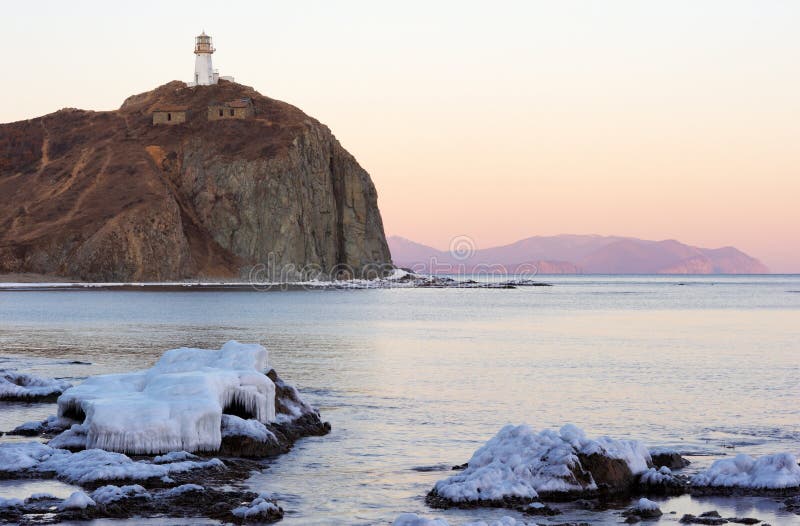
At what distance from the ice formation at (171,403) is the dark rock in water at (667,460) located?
8171mm

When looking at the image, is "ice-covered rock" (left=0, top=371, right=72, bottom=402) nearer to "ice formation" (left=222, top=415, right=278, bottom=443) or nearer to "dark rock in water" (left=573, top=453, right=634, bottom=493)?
"ice formation" (left=222, top=415, right=278, bottom=443)

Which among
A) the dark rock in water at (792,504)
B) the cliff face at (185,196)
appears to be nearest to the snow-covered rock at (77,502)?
the dark rock in water at (792,504)

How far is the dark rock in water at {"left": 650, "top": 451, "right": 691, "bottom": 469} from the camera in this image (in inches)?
727

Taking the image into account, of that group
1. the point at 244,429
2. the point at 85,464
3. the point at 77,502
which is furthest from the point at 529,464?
the point at 85,464

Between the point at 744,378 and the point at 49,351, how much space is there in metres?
29.2

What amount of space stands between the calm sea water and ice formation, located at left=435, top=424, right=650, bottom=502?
71 cm

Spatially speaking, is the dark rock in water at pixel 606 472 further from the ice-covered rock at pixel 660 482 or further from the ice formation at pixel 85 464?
the ice formation at pixel 85 464

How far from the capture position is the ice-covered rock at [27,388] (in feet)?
88.5

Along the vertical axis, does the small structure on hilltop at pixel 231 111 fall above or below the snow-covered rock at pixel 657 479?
above

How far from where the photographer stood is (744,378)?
1344 inches

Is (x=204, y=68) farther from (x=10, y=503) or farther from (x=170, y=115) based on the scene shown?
(x=10, y=503)

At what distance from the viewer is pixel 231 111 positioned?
6831 inches

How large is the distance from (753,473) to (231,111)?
163m

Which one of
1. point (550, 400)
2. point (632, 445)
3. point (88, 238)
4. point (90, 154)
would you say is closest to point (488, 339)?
point (550, 400)
